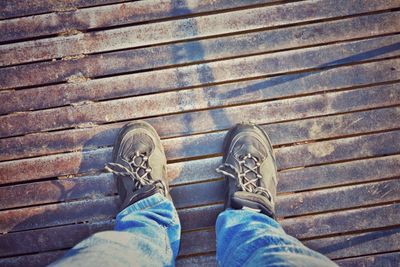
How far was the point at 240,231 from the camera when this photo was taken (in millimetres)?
1296

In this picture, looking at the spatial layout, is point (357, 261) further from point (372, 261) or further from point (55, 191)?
point (55, 191)

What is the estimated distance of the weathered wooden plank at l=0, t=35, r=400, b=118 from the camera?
166cm

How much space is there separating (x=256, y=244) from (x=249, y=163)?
0.60 metres

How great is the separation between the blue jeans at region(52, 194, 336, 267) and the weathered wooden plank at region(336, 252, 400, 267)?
61 cm

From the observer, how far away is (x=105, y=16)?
65.6 inches

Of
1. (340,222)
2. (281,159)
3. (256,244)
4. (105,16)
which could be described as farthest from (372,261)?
(105,16)

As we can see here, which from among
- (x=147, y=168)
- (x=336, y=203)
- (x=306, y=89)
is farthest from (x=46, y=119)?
(x=336, y=203)

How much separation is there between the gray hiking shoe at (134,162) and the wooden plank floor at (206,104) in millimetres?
62

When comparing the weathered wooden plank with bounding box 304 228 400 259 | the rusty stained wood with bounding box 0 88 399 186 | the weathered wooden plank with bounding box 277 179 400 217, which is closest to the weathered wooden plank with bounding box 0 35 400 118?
the rusty stained wood with bounding box 0 88 399 186

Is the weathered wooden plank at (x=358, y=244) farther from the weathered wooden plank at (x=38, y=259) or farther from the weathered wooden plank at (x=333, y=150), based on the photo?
the weathered wooden plank at (x=38, y=259)

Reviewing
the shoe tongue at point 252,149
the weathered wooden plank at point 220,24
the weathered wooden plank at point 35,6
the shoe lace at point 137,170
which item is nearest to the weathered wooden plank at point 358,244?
the shoe tongue at point 252,149

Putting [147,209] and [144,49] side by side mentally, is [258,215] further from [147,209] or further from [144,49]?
[144,49]

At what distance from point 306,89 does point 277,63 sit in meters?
0.21

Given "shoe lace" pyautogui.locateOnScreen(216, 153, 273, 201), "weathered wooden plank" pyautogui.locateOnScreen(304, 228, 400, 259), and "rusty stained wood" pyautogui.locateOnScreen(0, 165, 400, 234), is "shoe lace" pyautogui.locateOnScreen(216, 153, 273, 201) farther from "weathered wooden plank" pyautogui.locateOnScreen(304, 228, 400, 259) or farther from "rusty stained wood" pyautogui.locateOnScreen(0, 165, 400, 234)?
"weathered wooden plank" pyautogui.locateOnScreen(304, 228, 400, 259)
